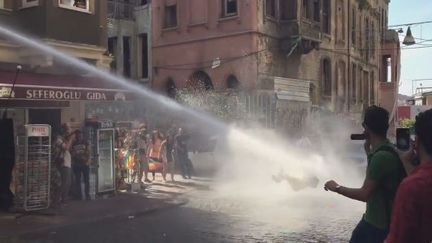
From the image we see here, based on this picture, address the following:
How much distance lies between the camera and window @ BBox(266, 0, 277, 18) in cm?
2583

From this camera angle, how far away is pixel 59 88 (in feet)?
40.5

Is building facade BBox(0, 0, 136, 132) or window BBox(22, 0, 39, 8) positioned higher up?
window BBox(22, 0, 39, 8)

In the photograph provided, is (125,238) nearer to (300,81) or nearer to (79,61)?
(79,61)

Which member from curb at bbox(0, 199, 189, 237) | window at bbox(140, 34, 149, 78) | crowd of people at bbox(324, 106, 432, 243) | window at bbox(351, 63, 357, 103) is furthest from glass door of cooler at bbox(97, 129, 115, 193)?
window at bbox(351, 63, 357, 103)

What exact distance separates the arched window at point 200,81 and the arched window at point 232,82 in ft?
2.99

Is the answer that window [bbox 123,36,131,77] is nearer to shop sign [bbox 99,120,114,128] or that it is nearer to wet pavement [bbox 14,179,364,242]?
shop sign [bbox 99,120,114,128]

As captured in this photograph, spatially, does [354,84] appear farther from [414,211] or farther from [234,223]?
[414,211]

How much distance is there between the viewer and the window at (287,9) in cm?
2630

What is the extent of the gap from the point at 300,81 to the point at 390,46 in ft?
67.3

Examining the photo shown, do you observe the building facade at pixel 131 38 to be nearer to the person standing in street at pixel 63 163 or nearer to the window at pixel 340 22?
the window at pixel 340 22

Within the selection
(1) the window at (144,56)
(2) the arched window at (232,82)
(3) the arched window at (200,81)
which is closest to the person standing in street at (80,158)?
(2) the arched window at (232,82)

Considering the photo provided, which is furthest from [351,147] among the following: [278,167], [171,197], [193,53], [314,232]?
[193,53]

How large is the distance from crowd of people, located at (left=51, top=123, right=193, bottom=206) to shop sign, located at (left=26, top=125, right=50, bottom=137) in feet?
2.54

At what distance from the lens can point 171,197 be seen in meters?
14.3
